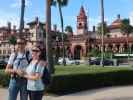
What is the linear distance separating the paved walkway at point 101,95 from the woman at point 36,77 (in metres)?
8.51

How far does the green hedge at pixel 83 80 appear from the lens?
19453 millimetres

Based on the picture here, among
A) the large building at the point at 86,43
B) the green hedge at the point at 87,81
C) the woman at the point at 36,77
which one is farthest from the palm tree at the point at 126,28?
the woman at the point at 36,77

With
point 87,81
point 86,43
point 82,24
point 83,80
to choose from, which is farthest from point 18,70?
point 82,24

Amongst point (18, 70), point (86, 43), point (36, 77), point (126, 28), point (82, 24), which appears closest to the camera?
point (36, 77)

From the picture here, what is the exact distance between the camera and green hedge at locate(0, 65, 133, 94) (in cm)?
1945

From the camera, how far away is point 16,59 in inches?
439

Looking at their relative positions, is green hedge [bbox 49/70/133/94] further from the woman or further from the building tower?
the building tower

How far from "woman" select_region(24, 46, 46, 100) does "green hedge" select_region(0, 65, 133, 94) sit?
905 cm

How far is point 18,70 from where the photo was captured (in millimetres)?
10836

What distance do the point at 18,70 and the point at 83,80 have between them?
10.5m

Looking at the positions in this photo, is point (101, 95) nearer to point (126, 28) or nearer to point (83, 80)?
point (83, 80)

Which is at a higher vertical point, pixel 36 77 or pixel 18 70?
pixel 18 70

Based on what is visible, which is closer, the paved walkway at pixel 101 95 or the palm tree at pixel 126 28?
the paved walkway at pixel 101 95

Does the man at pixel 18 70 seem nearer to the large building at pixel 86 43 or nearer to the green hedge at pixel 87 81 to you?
the green hedge at pixel 87 81
